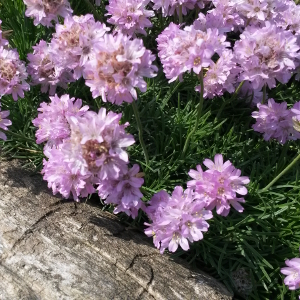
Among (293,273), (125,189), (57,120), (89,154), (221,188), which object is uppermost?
(89,154)

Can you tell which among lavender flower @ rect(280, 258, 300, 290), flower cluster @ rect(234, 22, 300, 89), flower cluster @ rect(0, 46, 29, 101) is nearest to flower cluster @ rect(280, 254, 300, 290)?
lavender flower @ rect(280, 258, 300, 290)

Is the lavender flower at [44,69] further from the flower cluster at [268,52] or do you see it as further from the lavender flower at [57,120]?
the flower cluster at [268,52]

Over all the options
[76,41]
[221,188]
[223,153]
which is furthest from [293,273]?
[76,41]

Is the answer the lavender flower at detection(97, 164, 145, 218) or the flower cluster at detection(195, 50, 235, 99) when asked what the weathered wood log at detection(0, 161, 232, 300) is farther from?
the flower cluster at detection(195, 50, 235, 99)

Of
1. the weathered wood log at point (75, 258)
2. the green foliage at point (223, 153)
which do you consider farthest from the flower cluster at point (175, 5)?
the weathered wood log at point (75, 258)

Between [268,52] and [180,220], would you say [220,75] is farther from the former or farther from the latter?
[180,220]

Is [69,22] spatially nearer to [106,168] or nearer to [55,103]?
[55,103]
